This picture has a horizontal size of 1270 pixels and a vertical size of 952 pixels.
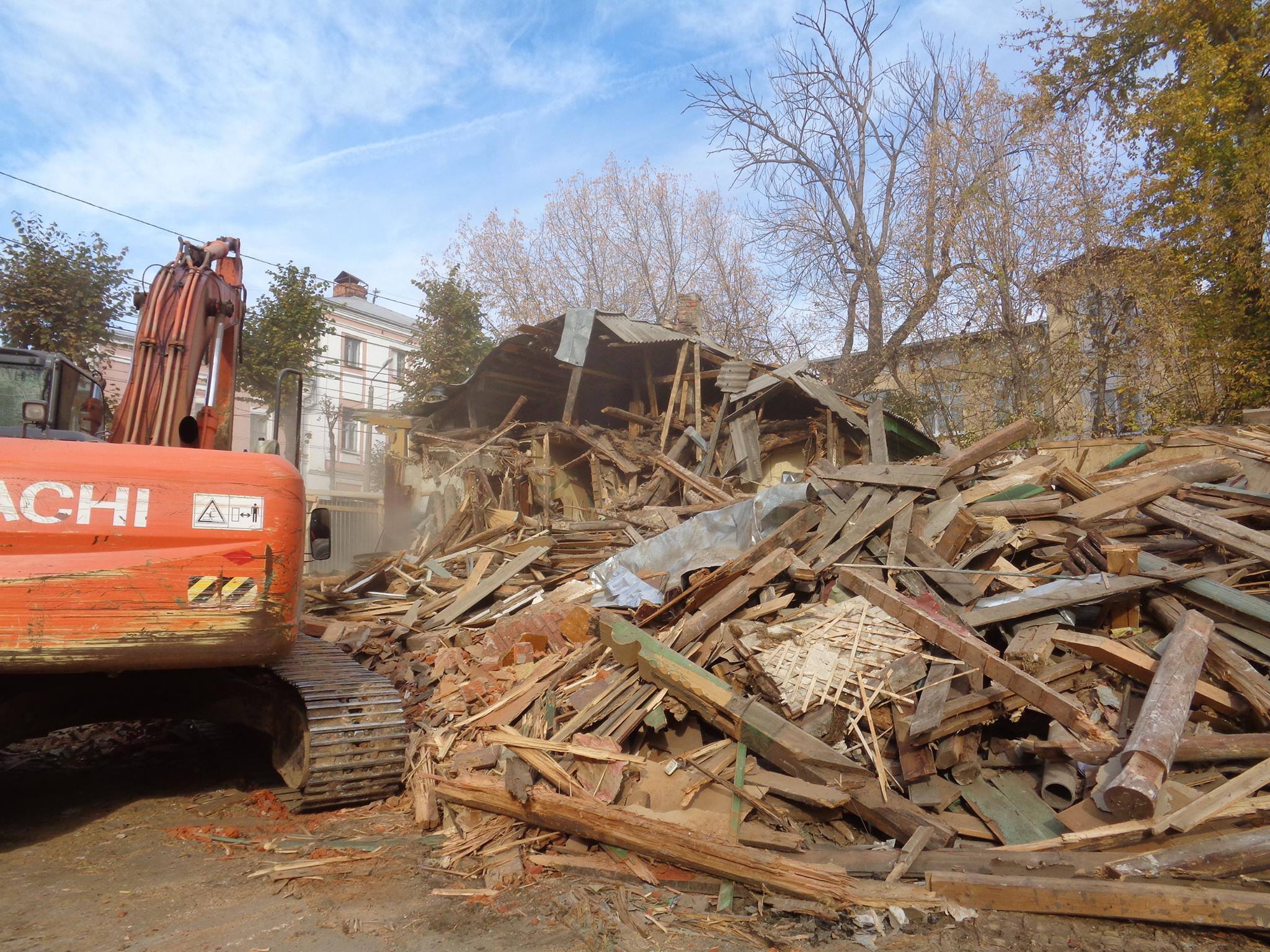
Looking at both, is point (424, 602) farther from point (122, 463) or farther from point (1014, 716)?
point (1014, 716)

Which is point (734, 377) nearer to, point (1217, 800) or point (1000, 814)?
point (1000, 814)

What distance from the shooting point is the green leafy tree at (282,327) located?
76.3ft

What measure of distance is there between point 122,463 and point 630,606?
15.7ft

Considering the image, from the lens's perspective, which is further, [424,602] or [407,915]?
[424,602]

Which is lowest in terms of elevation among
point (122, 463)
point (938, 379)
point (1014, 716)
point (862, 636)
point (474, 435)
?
point (1014, 716)

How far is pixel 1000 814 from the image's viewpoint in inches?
191

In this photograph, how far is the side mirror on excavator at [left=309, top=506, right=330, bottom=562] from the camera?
5.95m

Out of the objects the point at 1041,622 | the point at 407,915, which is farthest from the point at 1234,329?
the point at 407,915

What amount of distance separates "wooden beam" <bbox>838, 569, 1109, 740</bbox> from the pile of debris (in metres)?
0.02

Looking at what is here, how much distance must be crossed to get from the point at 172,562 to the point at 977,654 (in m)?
5.01

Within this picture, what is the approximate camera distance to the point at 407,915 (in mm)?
4066

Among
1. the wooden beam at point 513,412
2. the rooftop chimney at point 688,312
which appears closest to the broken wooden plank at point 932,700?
the wooden beam at point 513,412

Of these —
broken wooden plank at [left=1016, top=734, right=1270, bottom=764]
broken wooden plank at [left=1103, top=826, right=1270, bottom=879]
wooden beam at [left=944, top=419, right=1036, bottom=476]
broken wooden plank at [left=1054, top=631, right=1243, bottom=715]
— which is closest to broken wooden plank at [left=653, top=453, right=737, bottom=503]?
wooden beam at [left=944, top=419, right=1036, bottom=476]

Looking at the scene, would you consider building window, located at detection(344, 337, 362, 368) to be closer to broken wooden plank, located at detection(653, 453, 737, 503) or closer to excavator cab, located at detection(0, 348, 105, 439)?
broken wooden plank, located at detection(653, 453, 737, 503)
